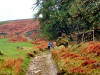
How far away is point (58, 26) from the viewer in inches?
1531

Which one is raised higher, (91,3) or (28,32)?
(91,3)

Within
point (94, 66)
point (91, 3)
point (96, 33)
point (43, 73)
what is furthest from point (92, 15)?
point (96, 33)

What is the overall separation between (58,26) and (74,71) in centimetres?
2927

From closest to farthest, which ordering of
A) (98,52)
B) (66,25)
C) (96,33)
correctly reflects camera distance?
(98,52) < (96,33) < (66,25)

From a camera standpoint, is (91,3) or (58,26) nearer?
(91,3)

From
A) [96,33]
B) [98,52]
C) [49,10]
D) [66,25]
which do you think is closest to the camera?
[98,52]

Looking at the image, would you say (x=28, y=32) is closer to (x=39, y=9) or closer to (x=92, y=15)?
(x=39, y=9)

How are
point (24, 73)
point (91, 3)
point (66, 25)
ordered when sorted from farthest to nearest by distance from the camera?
point (66, 25), point (24, 73), point (91, 3)

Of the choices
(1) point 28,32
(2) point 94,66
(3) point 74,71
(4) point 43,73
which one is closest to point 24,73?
(4) point 43,73

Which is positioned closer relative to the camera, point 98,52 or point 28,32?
point 98,52

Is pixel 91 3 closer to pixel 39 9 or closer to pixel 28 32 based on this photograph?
pixel 39 9

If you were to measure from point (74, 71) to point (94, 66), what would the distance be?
1472 millimetres

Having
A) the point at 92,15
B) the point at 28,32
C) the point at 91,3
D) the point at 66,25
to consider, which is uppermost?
the point at 91,3

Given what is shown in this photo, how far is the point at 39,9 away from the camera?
4291 centimetres
